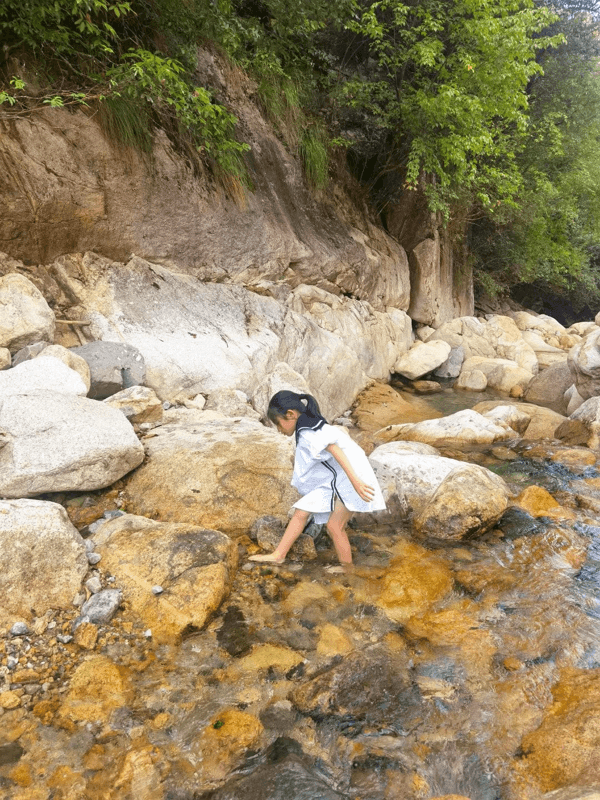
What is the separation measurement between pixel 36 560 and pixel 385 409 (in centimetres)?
733

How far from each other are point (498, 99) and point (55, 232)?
841 centimetres

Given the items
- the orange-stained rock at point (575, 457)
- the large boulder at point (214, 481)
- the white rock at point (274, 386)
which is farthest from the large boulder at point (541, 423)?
the large boulder at point (214, 481)

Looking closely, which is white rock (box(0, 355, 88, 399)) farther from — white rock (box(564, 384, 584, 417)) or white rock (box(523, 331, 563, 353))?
white rock (box(523, 331, 563, 353))

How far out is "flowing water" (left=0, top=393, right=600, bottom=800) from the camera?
2270 mm

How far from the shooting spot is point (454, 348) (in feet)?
45.5

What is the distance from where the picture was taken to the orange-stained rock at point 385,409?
9109 mm

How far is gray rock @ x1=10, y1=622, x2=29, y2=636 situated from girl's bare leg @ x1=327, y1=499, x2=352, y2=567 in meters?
2.08

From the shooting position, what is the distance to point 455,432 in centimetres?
755

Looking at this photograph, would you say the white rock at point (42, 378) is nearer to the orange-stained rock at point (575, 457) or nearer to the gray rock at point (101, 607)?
the gray rock at point (101, 607)

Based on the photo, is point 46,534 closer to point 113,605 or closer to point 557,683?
point 113,605

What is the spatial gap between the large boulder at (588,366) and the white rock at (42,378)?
8.16 meters

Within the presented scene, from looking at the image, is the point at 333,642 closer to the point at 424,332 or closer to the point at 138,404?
the point at 138,404

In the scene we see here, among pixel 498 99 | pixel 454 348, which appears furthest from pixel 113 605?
pixel 454 348

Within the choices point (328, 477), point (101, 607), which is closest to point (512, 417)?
point (328, 477)
